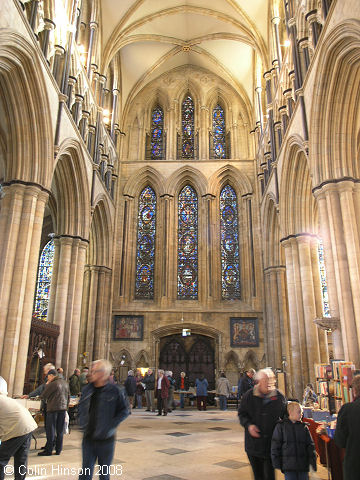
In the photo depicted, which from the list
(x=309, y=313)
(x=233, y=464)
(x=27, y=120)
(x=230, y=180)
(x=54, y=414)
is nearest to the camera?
(x=233, y=464)

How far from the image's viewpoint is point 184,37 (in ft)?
68.6

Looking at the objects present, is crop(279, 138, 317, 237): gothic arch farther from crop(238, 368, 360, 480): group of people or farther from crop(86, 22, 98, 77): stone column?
crop(238, 368, 360, 480): group of people

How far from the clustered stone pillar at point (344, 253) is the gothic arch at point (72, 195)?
8.03m

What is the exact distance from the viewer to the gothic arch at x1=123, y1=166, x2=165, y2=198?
67.3ft

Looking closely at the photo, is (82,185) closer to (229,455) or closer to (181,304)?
(181,304)

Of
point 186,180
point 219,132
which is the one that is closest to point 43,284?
point 186,180

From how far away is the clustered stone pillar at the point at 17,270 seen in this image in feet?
30.3

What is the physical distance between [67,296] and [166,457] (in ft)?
29.4

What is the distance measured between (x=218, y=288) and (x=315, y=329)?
22.2ft

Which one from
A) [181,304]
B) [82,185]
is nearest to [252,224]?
[181,304]

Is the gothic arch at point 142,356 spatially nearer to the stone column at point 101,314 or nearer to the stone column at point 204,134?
the stone column at point 101,314

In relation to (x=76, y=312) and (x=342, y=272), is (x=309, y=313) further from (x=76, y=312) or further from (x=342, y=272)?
(x=76, y=312)

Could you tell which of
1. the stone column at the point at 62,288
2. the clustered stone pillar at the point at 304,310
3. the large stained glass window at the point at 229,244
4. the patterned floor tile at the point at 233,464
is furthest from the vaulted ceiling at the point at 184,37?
the patterned floor tile at the point at 233,464

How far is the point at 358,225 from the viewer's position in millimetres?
9828
